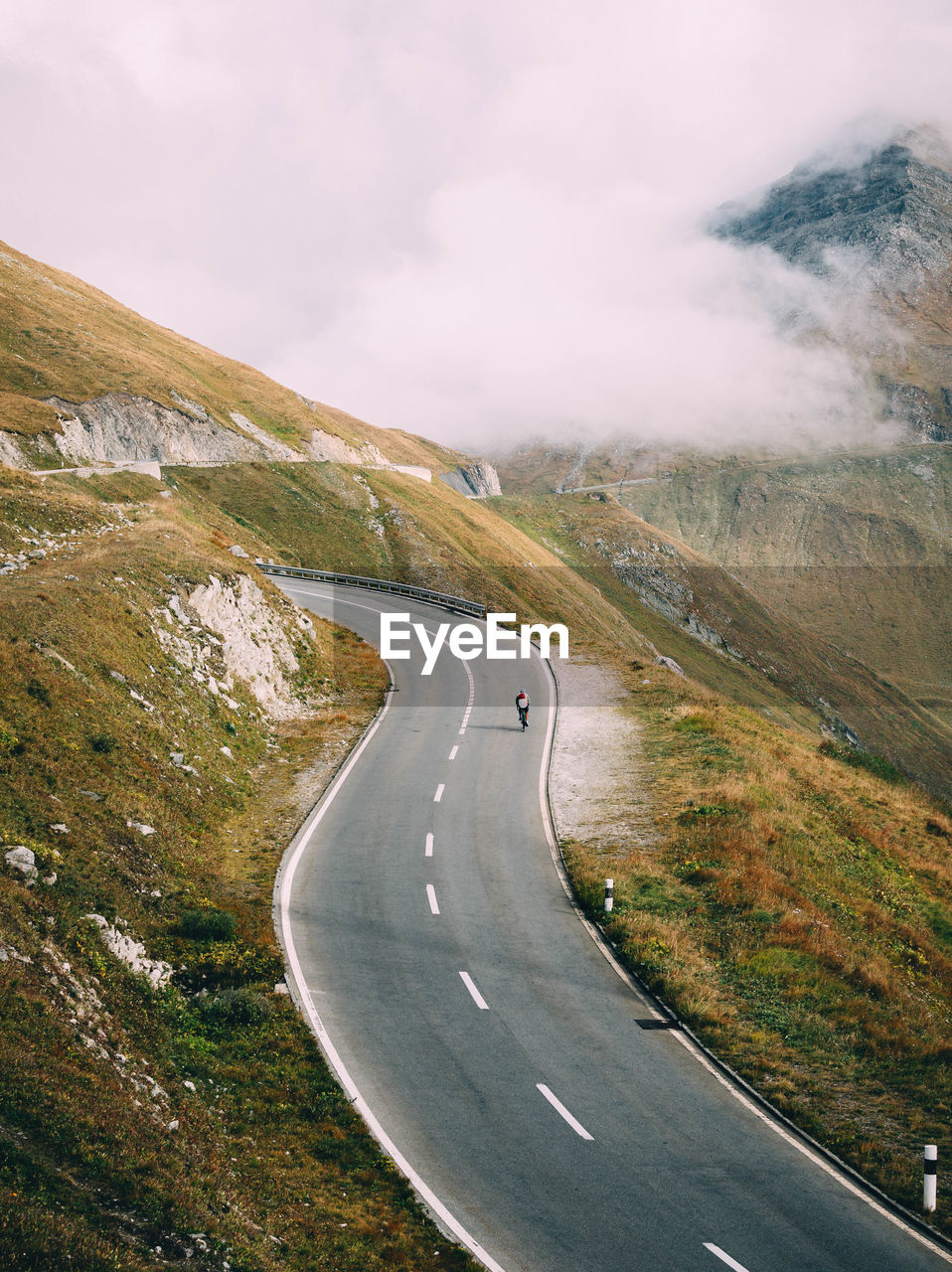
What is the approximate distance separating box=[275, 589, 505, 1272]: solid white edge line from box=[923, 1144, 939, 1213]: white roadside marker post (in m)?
6.26

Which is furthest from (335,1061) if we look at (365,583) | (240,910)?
(365,583)

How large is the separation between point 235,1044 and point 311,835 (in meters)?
9.93

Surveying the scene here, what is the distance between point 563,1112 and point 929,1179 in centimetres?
546

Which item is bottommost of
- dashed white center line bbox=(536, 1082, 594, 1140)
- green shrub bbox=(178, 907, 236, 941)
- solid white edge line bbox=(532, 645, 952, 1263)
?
dashed white center line bbox=(536, 1082, 594, 1140)

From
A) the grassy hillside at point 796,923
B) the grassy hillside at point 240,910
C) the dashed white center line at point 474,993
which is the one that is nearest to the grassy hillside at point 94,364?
the grassy hillside at point 240,910

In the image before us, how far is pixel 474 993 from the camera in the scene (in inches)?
691

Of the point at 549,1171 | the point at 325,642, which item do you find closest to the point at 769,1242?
the point at 549,1171

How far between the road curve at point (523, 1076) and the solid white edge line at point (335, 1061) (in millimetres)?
41

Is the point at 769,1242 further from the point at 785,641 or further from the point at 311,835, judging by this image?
the point at 785,641

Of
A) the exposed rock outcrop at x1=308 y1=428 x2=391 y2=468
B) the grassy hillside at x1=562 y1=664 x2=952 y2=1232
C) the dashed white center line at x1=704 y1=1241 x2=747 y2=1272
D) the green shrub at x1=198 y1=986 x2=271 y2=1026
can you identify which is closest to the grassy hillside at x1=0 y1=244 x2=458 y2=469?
the exposed rock outcrop at x1=308 y1=428 x2=391 y2=468

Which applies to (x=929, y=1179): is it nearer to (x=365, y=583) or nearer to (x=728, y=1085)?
(x=728, y=1085)

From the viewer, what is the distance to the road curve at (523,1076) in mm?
11555

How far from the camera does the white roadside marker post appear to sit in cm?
1205

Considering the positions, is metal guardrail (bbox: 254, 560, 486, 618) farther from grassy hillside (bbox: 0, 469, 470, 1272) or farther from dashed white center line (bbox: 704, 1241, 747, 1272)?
dashed white center line (bbox: 704, 1241, 747, 1272)
